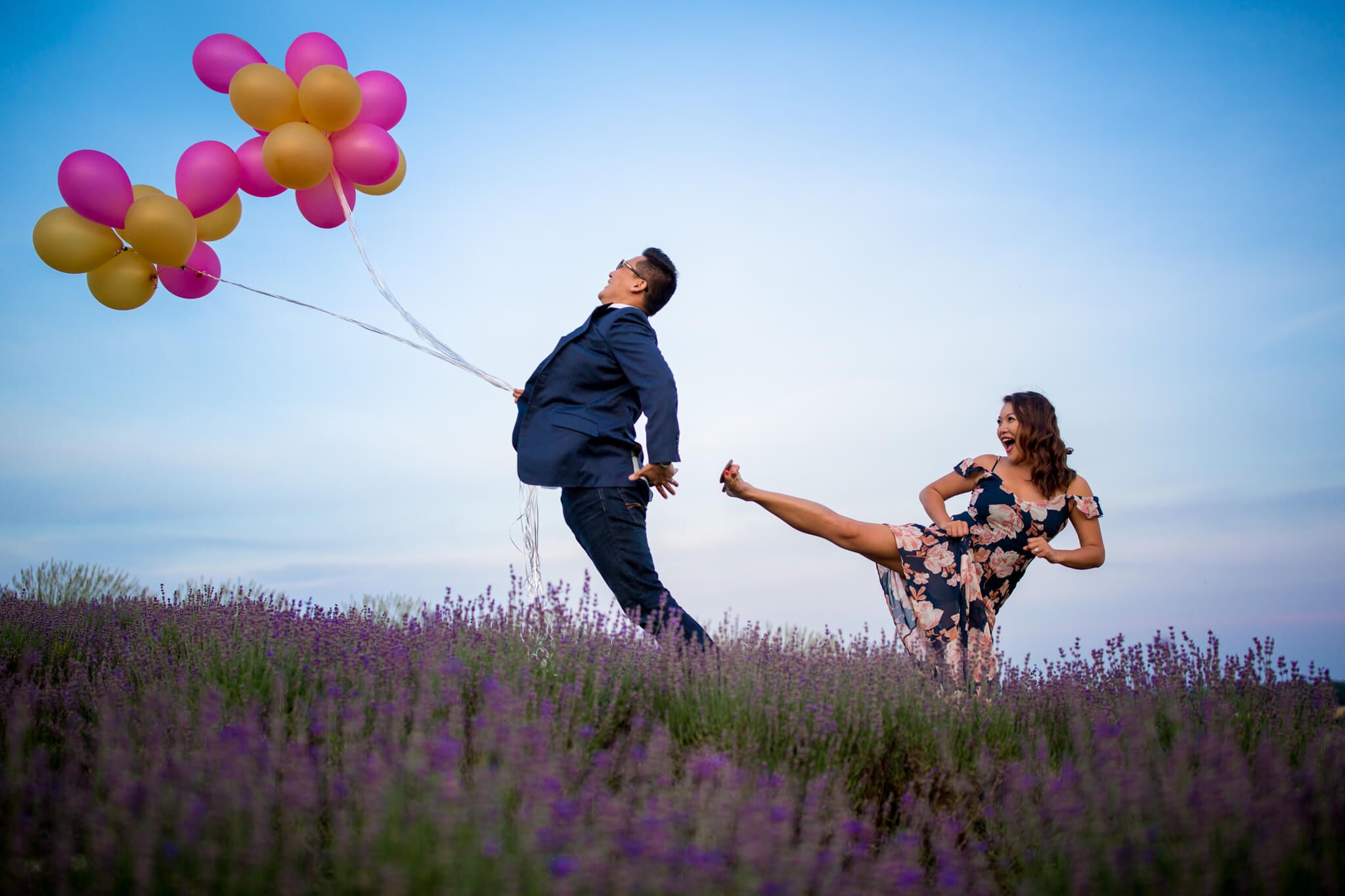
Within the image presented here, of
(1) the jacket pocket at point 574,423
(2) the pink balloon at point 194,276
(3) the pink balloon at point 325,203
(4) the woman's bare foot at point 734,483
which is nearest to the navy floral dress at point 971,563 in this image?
(4) the woman's bare foot at point 734,483

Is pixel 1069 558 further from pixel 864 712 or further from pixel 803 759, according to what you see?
pixel 803 759

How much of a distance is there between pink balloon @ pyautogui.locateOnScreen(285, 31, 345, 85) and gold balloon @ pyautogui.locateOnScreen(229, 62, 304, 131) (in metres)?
0.21

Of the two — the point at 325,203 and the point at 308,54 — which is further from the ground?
the point at 308,54

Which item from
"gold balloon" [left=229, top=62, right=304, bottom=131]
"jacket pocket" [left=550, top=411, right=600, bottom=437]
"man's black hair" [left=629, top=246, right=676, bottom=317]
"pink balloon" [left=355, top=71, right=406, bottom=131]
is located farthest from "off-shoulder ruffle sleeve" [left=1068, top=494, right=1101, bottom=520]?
"gold balloon" [left=229, top=62, right=304, bottom=131]

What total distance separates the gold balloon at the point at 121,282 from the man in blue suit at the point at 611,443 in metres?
2.42

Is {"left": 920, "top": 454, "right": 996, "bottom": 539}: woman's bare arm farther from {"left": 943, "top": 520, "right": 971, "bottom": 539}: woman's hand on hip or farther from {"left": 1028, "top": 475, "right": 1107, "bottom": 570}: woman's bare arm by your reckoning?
{"left": 1028, "top": 475, "right": 1107, "bottom": 570}: woman's bare arm

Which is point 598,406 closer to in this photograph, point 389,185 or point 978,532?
point 978,532

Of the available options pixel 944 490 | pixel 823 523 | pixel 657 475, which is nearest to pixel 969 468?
pixel 944 490

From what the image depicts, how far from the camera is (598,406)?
11.9 feet

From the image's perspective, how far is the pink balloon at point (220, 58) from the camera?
471 cm

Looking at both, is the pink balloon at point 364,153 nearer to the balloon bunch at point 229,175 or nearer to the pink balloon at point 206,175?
the balloon bunch at point 229,175

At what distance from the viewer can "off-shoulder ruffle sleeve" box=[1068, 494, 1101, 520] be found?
3883 millimetres

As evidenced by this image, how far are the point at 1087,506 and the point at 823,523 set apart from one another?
115 centimetres

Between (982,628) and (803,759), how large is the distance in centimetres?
163
